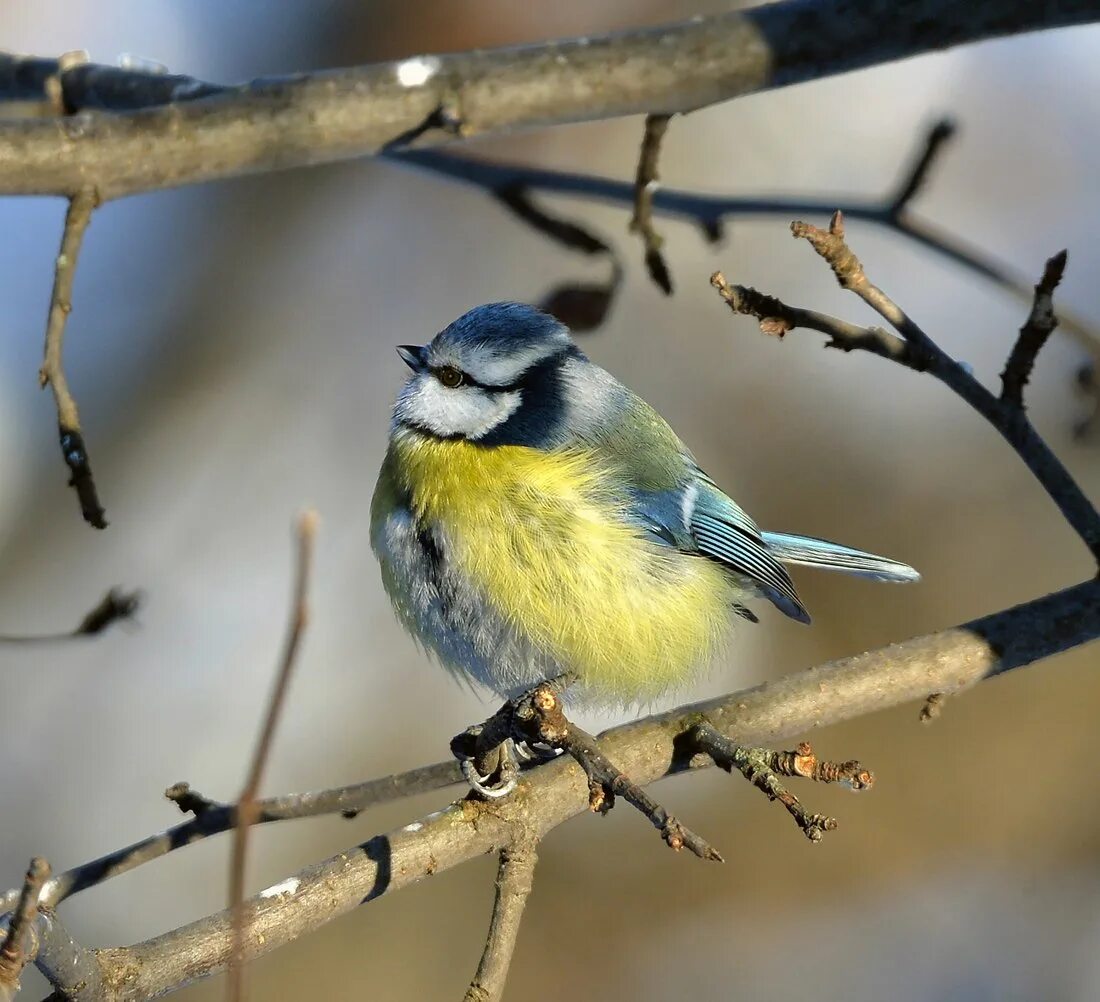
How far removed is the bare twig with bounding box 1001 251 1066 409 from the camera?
161cm

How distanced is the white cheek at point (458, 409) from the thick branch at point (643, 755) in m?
0.65

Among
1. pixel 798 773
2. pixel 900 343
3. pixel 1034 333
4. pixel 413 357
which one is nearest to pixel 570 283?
pixel 413 357

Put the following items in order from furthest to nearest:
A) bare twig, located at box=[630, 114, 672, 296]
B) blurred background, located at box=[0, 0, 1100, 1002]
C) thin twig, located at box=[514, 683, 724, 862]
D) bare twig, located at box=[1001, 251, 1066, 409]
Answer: blurred background, located at box=[0, 0, 1100, 1002]
bare twig, located at box=[630, 114, 672, 296]
bare twig, located at box=[1001, 251, 1066, 409]
thin twig, located at box=[514, 683, 724, 862]

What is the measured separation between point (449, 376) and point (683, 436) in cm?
258

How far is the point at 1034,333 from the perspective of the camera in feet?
5.58

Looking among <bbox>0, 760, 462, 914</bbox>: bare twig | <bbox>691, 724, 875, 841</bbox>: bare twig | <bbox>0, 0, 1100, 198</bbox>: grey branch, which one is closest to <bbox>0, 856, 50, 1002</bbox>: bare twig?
<bbox>0, 760, 462, 914</bbox>: bare twig

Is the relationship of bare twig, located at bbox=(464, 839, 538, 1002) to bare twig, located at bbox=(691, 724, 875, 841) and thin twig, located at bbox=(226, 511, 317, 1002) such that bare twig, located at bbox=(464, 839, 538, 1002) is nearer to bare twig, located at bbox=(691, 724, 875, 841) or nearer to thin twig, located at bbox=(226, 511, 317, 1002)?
bare twig, located at bbox=(691, 724, 875, 841)

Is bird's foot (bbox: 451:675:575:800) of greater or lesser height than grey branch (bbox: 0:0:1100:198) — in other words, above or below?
below

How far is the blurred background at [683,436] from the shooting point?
4.10m

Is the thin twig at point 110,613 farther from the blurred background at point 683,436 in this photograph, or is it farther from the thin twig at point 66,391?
the blurred background at point 683,436

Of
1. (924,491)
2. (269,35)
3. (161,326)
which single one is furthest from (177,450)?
(924,491)

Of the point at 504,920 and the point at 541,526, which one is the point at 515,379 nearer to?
the point at 541,526

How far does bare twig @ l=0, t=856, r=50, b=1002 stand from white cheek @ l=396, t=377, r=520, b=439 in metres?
1.25

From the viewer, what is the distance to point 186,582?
4418 mm
